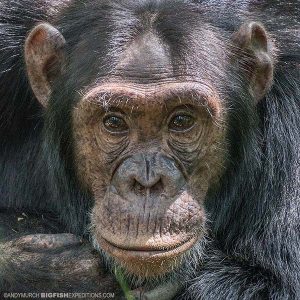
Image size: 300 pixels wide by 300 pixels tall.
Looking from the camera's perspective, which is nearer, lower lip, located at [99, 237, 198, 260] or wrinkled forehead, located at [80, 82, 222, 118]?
lower lip, located at [99, 237, 198, 260]

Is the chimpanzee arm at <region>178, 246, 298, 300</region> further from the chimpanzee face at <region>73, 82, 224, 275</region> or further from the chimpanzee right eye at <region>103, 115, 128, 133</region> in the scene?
the chimpanzee right eye at <region>103, 115, 128, 133</region>

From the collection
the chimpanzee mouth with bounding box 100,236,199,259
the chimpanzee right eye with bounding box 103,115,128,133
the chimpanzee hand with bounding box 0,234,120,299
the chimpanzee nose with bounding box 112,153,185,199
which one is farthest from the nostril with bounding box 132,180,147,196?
the chimpanzee hand with bounding box 0,234,120,299

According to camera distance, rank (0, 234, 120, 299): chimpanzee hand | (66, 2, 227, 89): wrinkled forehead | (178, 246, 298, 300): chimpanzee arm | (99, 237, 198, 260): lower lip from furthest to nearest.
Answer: (0, 234, 120, 299): chimpanzee hand, (178, 246, 298, 300): chimpanzee arm, (66, 2, 227, 89): wrinkled forehead, (99, 237, 198, 260): lower lip

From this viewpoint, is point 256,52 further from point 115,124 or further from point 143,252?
point 143,252

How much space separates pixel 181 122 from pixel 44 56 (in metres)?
1.24

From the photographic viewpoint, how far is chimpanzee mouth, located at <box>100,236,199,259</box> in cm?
603

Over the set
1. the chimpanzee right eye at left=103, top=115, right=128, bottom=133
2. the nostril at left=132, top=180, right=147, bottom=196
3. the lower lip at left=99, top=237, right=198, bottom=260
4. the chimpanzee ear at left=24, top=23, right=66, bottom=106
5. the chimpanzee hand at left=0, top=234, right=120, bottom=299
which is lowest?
the chimpanzee hand at left=0, top=234, right=120, bottom=299

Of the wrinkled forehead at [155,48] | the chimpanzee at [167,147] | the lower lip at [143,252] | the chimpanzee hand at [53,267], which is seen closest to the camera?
the lower lip at [143,252]

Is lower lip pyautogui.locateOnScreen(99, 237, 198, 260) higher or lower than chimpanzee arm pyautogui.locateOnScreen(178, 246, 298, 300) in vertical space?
higher

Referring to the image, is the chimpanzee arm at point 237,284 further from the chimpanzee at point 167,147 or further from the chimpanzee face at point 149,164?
the chimpanzee face at point 149,164

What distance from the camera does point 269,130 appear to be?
22.9ft

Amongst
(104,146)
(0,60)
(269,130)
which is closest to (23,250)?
(104,146)

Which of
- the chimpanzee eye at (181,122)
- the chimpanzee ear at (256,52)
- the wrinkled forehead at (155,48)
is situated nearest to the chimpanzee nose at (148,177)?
the chimpanzee eye at (181,122)

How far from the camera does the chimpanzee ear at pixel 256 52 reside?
6.65 meters
